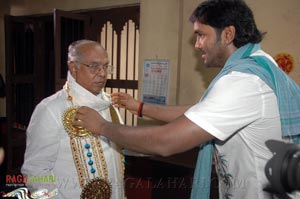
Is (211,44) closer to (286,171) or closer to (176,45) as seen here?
(286,171)

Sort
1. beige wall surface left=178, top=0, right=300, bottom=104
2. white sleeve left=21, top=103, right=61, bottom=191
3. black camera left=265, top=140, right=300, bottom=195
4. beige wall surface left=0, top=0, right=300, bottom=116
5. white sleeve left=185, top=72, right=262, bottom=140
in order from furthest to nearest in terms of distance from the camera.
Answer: beige wall surface left=0, top=0, right=300, bottom=116 < beige wall surface left=178, top=0, right=300, bottom=104 < white sleeve left=21, top=103, right=61, bottom=191 < white sleeve left=185, top=72, right=262, bottom=140 < black camera left=265, top=140, right=300, bottom=195

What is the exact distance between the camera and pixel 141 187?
8.57 feet

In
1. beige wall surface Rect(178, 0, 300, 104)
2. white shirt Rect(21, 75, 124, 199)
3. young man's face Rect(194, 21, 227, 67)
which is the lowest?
white shirt Rect(21, 75, 124, 199)

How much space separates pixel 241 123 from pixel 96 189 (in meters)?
0.83

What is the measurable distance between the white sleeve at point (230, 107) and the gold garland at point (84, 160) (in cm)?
65

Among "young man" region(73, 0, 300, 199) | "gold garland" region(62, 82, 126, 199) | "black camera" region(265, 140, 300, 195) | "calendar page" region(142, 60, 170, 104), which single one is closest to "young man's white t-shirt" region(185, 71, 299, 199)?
"young man" region(73, 0, 300, 199)

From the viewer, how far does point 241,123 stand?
3.59 ft

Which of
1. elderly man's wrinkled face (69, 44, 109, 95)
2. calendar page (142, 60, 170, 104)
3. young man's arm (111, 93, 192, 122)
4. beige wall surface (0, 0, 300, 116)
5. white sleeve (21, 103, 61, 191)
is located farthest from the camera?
calendar page (142, 60, 170, 104)

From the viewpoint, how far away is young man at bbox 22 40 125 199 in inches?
56.6

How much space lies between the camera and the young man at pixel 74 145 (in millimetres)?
1438

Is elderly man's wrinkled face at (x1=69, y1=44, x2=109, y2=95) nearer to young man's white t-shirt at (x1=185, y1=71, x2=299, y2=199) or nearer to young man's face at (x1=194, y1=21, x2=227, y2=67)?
A: young man's face at (x1=194, y1=21, x2=227, y2=67)

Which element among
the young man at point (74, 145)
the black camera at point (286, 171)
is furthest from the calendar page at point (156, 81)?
the black camera at point (286, 171)

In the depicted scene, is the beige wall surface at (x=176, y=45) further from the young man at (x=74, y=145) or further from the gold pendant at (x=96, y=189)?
the gold pendant at (x=96, y=189)

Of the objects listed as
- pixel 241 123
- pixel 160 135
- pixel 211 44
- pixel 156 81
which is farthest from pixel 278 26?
pixel 160 135
